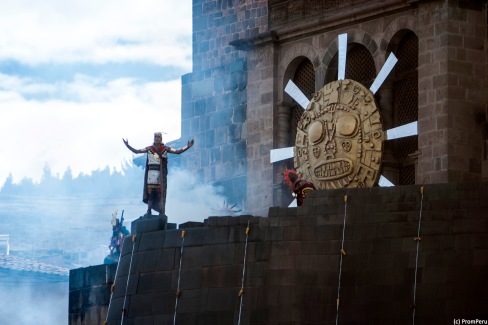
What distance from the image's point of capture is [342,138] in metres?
48.6

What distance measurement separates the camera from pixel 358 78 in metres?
49.6

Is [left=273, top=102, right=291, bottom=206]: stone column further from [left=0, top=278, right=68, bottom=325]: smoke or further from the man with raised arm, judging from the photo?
[left=0, top=278, right=68, bottom=325]: smoke

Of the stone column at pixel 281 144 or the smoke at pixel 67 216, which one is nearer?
the stone column at pixel 281 144

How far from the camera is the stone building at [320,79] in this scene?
46812 mm

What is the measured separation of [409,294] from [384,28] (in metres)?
10.0

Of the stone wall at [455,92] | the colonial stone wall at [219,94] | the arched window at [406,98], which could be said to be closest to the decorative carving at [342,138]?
the arched window at [406,98]

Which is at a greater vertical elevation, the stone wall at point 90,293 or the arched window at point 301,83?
the arched window at point 301,83

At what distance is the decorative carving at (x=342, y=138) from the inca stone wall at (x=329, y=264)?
5.41m

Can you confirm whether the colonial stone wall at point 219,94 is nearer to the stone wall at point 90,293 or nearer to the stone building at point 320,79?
the stone building at point 320,79

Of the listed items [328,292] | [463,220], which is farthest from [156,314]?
[463,220]

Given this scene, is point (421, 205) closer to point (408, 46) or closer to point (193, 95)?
point (408, 46)

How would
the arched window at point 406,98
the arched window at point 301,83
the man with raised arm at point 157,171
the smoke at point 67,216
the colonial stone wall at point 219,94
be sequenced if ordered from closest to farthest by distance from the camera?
the man with raised arm at point 157,171 < the arched window at point 406,98 < the arched window at point 301,83 < the colonial stone wall at point 219,94 < the smoke at point 67,216

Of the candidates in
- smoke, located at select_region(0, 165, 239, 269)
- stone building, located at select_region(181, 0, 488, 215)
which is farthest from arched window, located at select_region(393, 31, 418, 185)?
smoke, located at select_region(0, 165, 239, 269)

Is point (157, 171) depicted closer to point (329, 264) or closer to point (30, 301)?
point (329, 264)
